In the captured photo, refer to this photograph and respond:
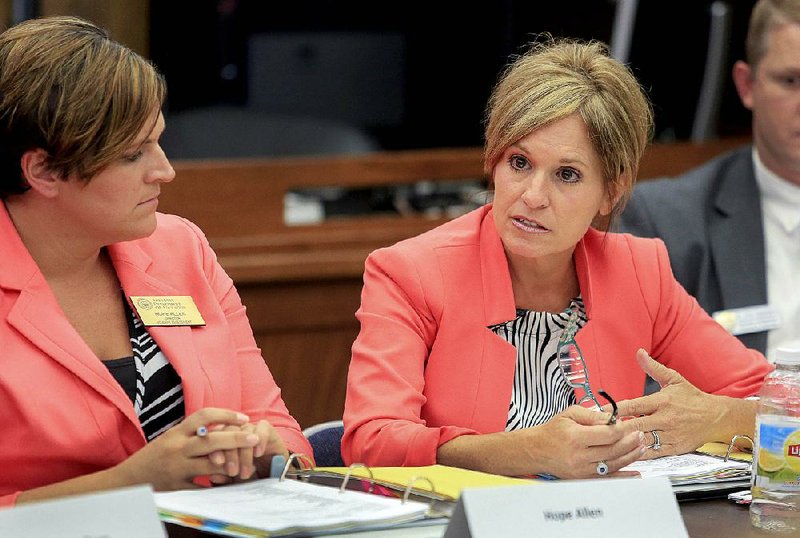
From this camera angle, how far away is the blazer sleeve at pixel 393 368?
220cm

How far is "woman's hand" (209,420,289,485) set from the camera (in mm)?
1928

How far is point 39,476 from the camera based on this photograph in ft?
6.67

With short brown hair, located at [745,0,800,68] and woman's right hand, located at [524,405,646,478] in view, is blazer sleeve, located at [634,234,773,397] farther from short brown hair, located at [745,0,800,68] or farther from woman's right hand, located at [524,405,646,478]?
short brown hair, located at [745,0,800,68]

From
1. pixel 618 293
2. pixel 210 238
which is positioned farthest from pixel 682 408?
pixel 210 238

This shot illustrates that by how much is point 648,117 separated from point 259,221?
214cm

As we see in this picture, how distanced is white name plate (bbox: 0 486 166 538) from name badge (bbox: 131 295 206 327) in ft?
2.31

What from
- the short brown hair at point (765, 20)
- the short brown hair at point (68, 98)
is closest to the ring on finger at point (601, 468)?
the short brown hair at point (68, 98)

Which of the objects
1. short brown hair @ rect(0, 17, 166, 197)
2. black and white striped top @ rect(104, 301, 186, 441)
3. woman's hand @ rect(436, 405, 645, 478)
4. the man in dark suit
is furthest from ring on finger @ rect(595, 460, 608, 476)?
the man in dark suit

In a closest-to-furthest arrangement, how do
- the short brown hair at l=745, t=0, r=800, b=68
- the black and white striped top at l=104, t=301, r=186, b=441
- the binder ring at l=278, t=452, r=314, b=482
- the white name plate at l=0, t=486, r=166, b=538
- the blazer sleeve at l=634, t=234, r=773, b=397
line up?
the white name plate at l=0, t=486, r=166, b=538 → the binder ring at l=278, t=452, r=314, b=482 → the black and white striped top at l=104, t=301, r=186, b=441 → the blazer sleeve at l=634, t=234, r=773, b=397 → the short brown hair at l=745, t=0, r=800, b=68

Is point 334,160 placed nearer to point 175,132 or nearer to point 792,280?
point 175,132

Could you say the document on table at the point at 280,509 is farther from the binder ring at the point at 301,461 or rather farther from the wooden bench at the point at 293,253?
the wooden bench at the point at 293,253

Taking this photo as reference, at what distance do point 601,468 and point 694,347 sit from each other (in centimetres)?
63

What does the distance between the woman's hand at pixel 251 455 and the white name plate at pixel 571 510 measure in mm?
414

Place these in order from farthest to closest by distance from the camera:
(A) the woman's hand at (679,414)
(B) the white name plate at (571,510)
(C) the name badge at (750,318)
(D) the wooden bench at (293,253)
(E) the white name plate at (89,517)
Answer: (D) the wooden bench at (293,253) < (C) the name badge at (750,318) < (A) the woman's hand at (679,414) < (B) the white name plate at (571,510) < (E) the white name plate at (89,517)
